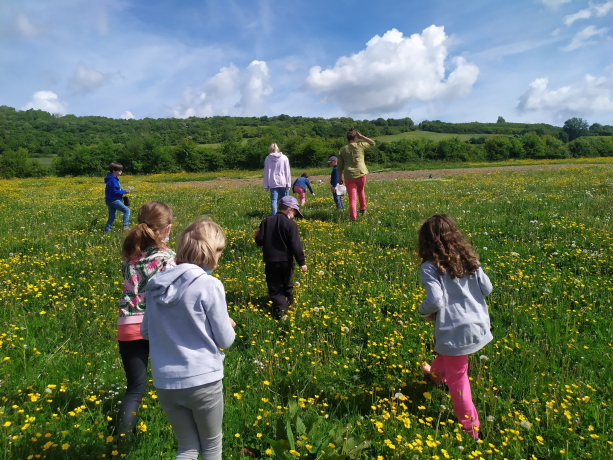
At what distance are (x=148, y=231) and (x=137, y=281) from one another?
Answer: 420 mm

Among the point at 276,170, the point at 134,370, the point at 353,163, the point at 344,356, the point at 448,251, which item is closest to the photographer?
the point at 134,370

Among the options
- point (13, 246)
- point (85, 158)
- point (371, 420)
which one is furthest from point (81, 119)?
point (371, 420)

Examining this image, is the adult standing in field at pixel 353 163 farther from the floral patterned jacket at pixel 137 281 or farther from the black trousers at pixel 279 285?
the floral patterned jacket at pixel 137 281

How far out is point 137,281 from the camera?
294 cm

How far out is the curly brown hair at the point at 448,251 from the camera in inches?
118

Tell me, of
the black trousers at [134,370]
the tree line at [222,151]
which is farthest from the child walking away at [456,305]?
the tree line at [222,151]

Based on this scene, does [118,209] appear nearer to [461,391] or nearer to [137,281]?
[137,281]

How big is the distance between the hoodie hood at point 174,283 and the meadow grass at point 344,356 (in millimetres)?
1227

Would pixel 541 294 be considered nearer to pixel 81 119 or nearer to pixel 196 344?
pixel 196 344

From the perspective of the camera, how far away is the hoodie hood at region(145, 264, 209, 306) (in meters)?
2.17

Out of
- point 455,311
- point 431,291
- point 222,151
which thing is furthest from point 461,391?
point 222,151

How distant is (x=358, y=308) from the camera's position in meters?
4.96

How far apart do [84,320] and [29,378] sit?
1.36 meters

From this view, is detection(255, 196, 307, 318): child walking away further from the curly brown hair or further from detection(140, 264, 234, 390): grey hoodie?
detection(140, 264, 234, 390): grey hoodie
